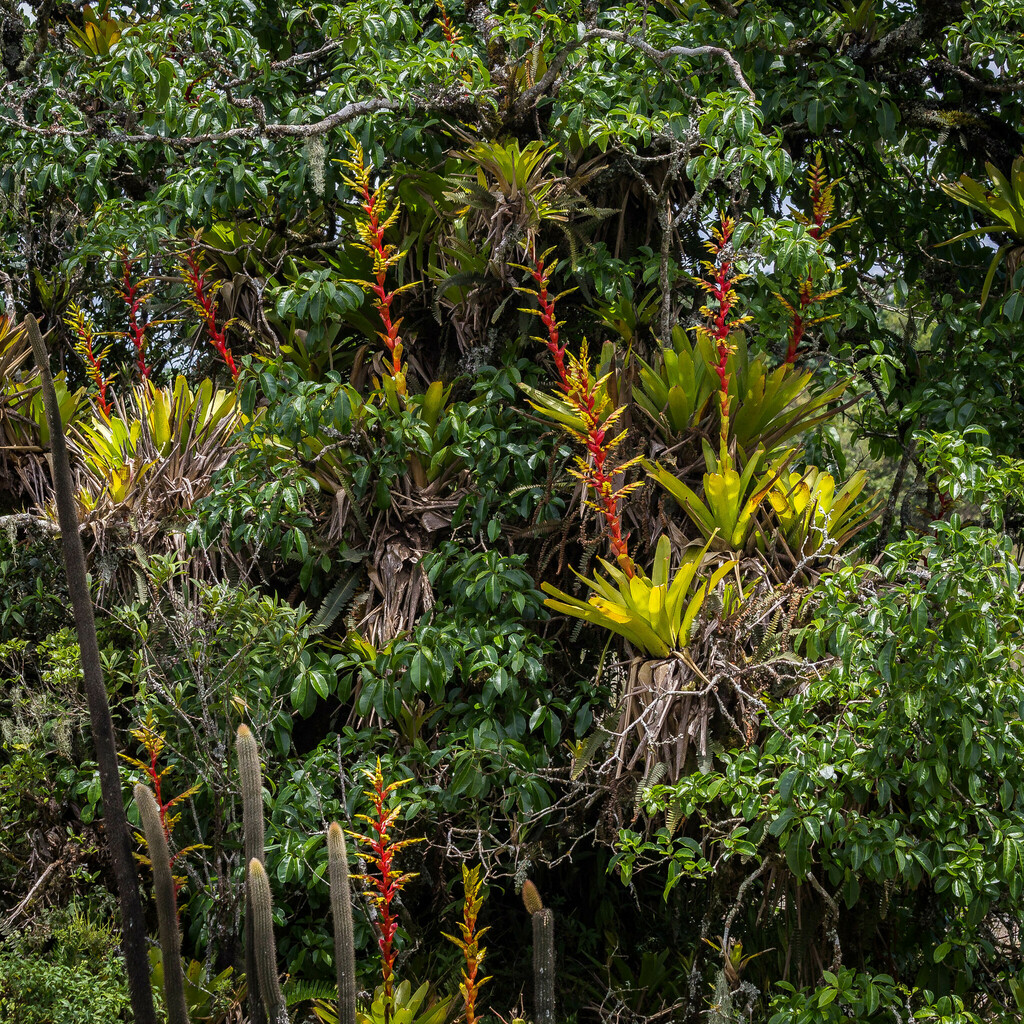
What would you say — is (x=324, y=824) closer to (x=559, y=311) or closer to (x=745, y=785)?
(x=745, y=785)

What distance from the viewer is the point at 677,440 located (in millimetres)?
4414

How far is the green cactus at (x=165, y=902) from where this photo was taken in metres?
2.87

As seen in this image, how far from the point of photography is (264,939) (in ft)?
9.30

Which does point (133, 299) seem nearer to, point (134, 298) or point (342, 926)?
point (134, 298)

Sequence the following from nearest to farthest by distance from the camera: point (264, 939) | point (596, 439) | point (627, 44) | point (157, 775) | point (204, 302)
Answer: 1. point (264, 939)
2. point (596, 439)
3. point (157, 775)
4. point (627, 44)
5. point (204, 302)

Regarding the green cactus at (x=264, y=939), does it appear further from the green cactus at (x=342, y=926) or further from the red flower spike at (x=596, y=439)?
the red flower spike at (x=596, y=439)

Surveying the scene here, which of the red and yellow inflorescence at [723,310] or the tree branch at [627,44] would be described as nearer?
the red and yellow inflorescence at [723,310]

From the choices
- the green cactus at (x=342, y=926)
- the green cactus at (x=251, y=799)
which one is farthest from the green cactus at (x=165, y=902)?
the green cactus at (x=342, y=926)

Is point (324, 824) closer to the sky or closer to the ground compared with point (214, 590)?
closer to the ground

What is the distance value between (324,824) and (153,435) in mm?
2086

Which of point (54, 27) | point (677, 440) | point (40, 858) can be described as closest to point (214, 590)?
Answer: point (40, 858)

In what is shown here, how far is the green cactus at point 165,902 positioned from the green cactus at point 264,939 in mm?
222

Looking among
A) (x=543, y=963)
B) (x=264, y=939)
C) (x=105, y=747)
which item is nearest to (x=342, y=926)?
(x=264, y=939)

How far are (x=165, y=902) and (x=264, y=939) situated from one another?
28 centimetres
